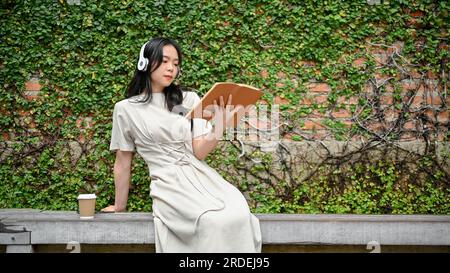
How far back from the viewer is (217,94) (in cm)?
273

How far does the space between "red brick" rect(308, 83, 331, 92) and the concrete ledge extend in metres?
1.22

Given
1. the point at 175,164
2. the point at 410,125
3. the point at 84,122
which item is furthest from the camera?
the point at 410,125

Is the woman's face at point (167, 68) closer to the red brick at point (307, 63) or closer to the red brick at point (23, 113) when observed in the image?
the red brick at point (307, 63)

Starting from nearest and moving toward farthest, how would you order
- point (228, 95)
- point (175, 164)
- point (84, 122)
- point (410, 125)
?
point (228, 95), point (175, 164), point (84, 122), point (410, 125)

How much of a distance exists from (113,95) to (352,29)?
1932 mm

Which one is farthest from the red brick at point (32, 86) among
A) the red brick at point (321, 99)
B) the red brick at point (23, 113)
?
the red brick at point (321, 99)

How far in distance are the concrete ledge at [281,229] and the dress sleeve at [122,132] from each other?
416mm

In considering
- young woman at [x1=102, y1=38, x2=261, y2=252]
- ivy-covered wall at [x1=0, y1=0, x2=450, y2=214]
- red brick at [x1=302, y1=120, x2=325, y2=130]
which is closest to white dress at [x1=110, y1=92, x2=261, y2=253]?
young woman at [x1=102, y1=38, x2=261, y2=252]

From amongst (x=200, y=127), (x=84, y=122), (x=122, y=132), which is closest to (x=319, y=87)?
(x=200, y=127)

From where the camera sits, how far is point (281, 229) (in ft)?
10.1

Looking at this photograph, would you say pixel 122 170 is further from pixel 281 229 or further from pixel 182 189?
pixel 281 229

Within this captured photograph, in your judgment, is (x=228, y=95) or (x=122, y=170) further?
(x=122, y=170)

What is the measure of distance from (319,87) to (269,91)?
0.40 m
